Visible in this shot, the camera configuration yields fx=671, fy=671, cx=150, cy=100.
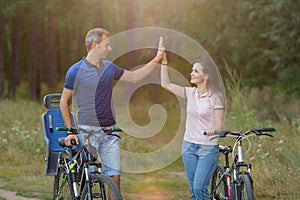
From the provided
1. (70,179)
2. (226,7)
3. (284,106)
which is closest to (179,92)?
(70,179)

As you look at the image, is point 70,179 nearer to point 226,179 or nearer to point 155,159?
point 226,179

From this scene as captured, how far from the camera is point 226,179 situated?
6793mm

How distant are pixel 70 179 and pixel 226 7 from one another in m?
19.0

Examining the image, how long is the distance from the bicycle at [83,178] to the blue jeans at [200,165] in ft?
2.75

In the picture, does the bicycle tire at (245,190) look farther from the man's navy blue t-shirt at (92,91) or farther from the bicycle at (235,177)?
the man's navy blue t-shirt at (92,91)

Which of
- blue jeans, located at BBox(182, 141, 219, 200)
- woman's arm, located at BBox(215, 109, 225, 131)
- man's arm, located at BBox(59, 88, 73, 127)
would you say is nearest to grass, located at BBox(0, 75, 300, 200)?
blue jeans, located at BBox(182, 141, 219, 200)

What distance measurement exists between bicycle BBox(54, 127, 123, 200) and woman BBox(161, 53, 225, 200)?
847 millimetres

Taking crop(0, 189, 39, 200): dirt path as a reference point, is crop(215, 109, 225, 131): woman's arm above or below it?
above

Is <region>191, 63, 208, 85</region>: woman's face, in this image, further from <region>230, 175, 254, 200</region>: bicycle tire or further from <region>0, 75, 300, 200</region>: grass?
<region>0, 75, 300, 200</region>: grass

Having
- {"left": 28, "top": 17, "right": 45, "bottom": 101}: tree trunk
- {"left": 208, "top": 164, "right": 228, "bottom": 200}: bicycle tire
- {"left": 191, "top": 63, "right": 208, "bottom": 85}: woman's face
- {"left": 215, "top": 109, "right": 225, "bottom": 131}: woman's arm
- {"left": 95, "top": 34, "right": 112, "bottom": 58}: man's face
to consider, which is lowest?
{"left": 208, "top": 164, "right": 228, "bottom": 200}: bicycle tire

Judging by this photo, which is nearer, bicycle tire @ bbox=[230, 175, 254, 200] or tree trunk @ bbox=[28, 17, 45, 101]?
bicycle tire @ bbox=[230, 175, 254, 200]

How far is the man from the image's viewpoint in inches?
262

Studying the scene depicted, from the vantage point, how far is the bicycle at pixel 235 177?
20.0 feet

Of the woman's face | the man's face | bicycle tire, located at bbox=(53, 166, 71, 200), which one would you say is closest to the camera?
the man's face
